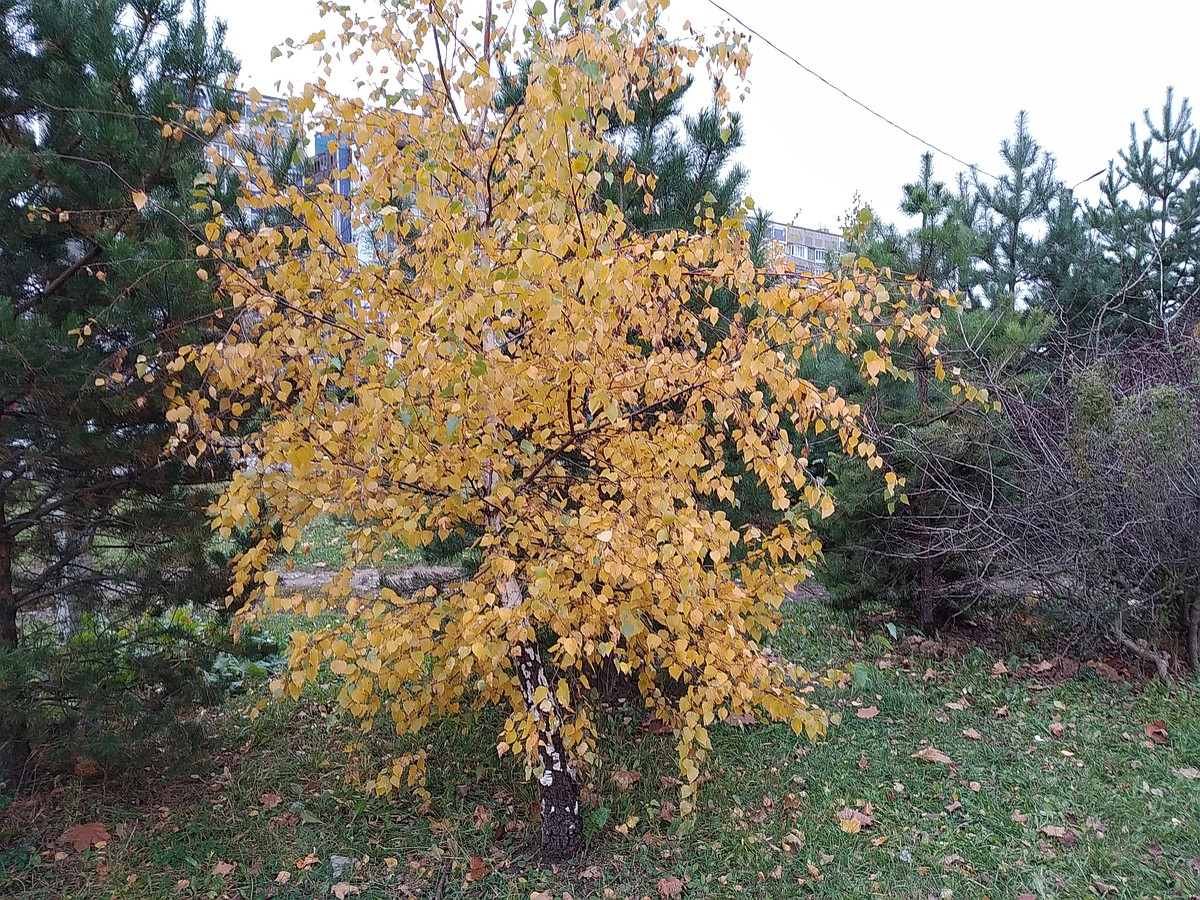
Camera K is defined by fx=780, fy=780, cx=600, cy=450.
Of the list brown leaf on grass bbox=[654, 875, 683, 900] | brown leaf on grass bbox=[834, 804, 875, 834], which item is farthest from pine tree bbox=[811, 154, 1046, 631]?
brown leaf on grass bbox=[654, 875, 683, 900]

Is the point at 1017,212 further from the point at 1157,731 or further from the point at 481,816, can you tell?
the point at 481,816

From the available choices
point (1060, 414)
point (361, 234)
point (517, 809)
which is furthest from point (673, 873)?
point (1060, 414)

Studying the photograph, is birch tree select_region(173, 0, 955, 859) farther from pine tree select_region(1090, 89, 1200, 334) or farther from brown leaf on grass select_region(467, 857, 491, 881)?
pine tree select_region(1090, 89, 1200, 334)

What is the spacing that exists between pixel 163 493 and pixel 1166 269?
421 inches

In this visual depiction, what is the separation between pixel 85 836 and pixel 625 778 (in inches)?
87.2

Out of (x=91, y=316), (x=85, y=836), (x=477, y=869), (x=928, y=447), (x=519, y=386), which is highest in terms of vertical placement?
(x=91, y=316)

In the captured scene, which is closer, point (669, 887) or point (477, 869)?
point (669, 887)

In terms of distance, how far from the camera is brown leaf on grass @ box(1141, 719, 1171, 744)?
3791 mm

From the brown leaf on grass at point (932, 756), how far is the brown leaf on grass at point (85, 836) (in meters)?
3.59

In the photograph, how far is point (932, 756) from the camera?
3.79 meters

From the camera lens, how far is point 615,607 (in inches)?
102

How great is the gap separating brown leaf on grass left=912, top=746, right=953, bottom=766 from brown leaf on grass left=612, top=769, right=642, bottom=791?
1.38 metres

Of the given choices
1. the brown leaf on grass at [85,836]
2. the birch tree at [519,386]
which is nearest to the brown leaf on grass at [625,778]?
the birch tree at [519,386]

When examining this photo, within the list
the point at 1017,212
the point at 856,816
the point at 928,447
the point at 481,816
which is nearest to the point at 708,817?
the point at 856,816
